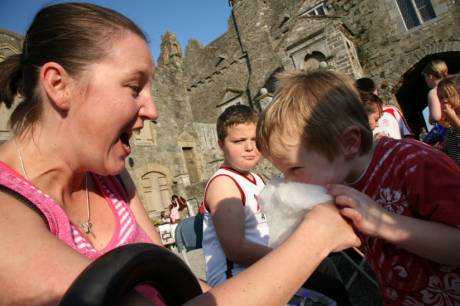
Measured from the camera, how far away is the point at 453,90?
3.45 meters

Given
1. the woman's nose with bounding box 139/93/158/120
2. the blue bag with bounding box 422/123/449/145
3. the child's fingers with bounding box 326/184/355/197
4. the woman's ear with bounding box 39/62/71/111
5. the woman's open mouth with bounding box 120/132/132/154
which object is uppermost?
the woman's ear with bounding box 39/62/71/111

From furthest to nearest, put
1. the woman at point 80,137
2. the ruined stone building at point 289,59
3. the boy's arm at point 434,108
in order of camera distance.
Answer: the ruined stone building at point 289,59 → the boy's arm at point 434,108 → the woman at point 80,137

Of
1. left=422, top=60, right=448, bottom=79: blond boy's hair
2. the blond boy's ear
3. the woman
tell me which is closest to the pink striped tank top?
the woman

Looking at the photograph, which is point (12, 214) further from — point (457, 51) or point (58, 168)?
point (457, 51)

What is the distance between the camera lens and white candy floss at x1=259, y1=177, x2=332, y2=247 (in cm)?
116

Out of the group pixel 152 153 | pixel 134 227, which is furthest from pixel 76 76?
pixel 152 153

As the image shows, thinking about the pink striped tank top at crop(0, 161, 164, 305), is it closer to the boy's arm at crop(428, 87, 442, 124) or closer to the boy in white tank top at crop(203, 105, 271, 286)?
the boy in white tank top at crop(203, 105, 271, 286)

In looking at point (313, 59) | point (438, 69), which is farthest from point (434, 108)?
point (313, 59)

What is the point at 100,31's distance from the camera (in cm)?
140

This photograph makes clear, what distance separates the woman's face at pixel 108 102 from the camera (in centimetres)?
133

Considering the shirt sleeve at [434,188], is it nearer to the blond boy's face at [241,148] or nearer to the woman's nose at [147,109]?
the woman's nose at [147,109]

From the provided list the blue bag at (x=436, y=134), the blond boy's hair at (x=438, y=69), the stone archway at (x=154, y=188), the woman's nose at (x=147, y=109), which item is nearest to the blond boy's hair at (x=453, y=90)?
the blue bag at (x=436, y=134)

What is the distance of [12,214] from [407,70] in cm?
1426

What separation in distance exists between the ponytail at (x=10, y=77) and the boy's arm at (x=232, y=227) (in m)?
1.41
